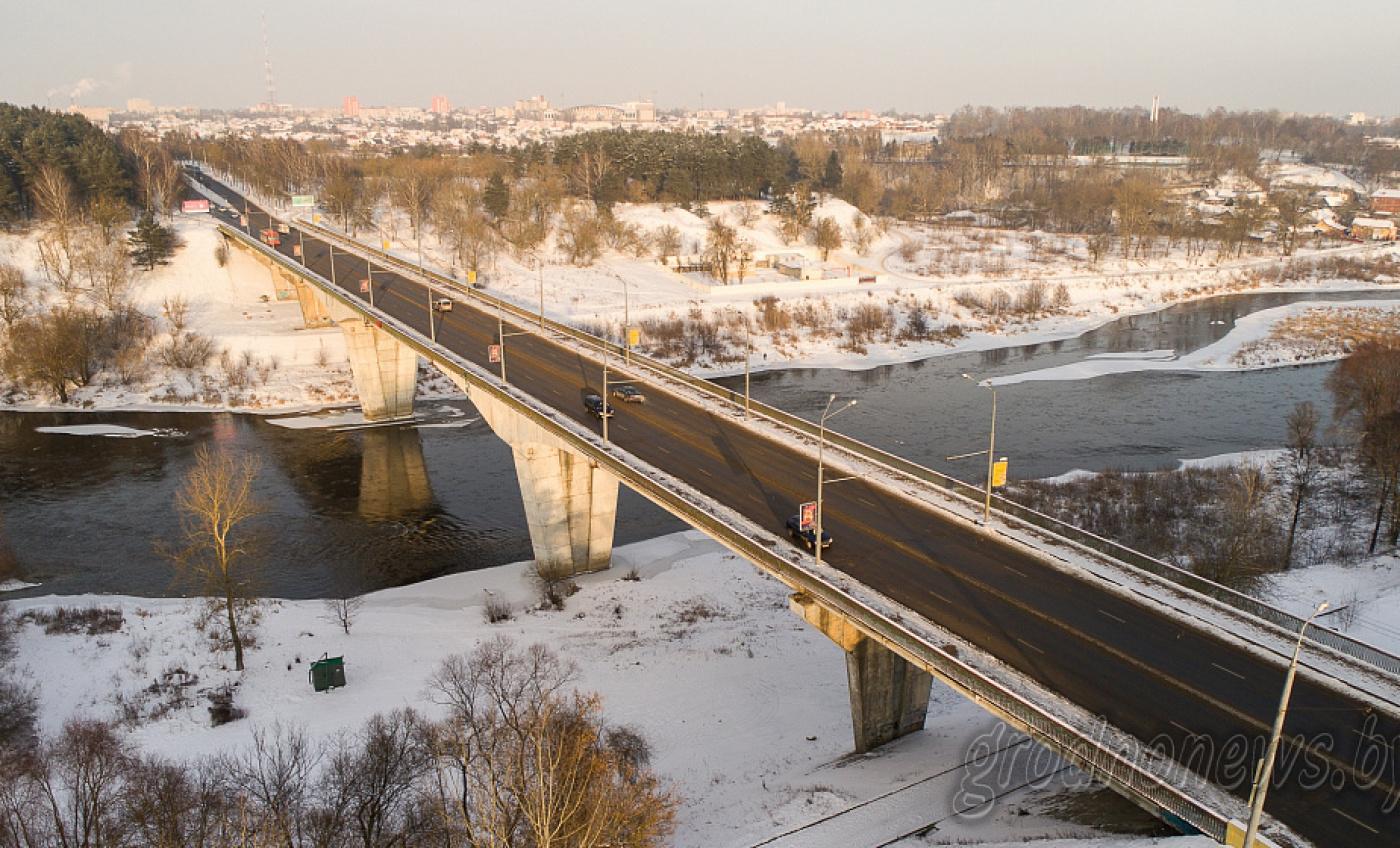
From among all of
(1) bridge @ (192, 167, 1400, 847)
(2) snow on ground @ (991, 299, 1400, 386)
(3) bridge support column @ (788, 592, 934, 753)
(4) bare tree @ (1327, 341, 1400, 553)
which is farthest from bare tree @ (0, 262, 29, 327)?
(4) bare tree @ (1327, 341, 1400, 553)

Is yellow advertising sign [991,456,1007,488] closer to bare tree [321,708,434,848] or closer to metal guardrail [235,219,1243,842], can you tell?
metal guardrail [235,219,1243,842]

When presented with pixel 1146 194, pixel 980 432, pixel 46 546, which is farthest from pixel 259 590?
pixel 1146 194

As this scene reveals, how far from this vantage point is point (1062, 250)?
146125mm

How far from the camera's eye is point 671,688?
3328 cm

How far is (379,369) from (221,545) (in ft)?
131

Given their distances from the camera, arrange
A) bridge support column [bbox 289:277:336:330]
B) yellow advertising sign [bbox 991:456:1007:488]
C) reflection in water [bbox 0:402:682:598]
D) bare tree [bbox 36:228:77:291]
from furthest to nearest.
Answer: bare tree [bbox 36:228:77:291] < bridge support column [bbox 289:277:336:330] < reflection in water [bbox 0:402:682:598] < yellow advertising sign [bbox 991:456:1007:488]

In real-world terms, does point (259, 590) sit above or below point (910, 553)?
below

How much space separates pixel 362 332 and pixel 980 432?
4717 cm

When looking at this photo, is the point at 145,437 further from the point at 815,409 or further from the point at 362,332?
the point at 815,409

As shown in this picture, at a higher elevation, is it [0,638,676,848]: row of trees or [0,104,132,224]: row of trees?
[0,104,132,224]: row of trees

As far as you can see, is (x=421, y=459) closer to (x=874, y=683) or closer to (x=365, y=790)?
(x=365, y=790)

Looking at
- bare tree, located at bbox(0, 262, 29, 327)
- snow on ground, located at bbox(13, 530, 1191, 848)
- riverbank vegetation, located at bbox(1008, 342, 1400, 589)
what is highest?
bare tree, located at bbox(0, 262, 29, 327)

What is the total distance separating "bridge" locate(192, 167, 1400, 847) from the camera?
1861cm

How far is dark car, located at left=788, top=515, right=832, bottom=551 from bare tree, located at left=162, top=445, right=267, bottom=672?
2099cm
